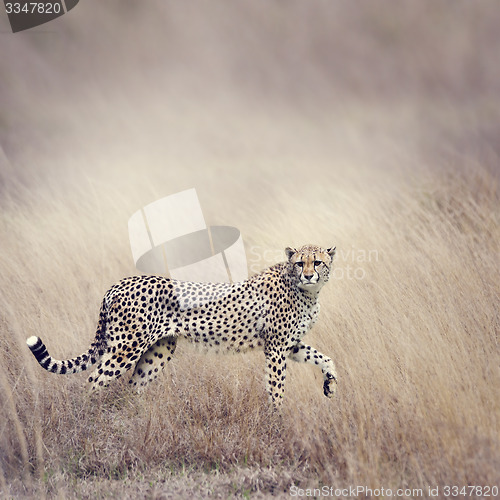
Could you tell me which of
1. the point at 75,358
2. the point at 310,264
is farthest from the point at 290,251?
the point at 75,358

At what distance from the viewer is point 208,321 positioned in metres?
3.40

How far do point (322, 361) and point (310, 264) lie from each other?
63 centimetres

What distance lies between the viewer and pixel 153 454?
332cm

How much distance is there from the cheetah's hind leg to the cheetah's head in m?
0.81

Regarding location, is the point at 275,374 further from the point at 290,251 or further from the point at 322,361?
the point at 290,251

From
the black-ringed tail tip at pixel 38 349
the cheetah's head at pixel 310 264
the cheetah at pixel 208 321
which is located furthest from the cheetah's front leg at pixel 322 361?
the black-ringed tail tip at pixel 38 349

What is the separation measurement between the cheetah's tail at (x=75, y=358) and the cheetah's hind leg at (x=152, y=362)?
0.78ft

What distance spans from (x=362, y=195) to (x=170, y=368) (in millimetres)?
3681

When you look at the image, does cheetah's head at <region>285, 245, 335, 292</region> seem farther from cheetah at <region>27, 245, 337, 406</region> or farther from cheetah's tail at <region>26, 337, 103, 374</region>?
cheetah's tail at <region>26, 337, 103, 374</region>

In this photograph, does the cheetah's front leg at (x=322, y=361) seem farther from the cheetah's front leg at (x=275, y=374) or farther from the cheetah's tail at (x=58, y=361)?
the cheetah's tail at (x=58, y=361)

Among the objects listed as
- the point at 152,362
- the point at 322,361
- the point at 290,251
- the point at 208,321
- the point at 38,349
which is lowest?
the point at 322,361

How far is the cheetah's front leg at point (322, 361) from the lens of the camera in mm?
3512

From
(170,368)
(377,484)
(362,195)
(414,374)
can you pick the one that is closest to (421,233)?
(362,195)

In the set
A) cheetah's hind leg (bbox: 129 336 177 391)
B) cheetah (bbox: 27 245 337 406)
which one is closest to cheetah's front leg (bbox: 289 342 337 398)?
cheetah (bbox: 27 245 337 406)
